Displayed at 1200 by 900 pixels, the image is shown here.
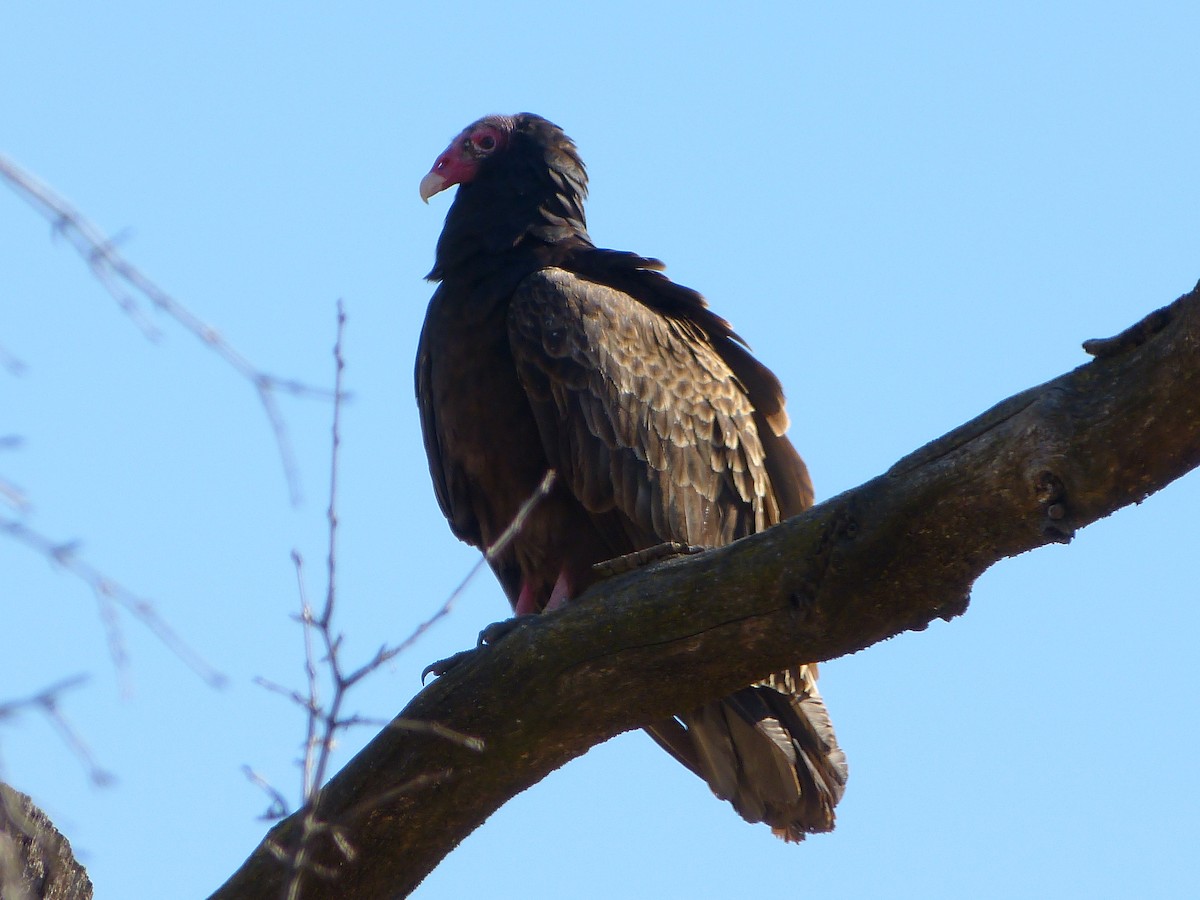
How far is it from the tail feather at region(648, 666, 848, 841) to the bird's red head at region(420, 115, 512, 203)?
2.48m

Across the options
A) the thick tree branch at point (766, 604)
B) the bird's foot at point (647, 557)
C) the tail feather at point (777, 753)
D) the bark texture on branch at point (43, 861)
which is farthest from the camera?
the tail feather at point (777, 753)

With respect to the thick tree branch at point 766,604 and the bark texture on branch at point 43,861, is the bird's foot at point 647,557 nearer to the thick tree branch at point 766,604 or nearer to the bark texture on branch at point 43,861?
the thick tree branch at point 766,604

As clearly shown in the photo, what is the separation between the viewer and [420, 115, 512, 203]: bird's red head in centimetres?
587

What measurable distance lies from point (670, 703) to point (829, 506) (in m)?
0.57

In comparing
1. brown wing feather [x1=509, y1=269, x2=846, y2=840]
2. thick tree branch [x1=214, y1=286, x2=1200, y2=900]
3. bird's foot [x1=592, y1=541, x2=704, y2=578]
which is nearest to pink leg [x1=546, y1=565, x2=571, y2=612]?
brown wing feather [x1=509, y1=269, x2=846, y2=840]

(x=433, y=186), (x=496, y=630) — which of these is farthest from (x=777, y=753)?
(x=433, y=186)

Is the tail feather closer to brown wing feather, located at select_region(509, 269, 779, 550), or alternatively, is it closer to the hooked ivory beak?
brown wing feather, located at select_region(509, 269, 779, 550)

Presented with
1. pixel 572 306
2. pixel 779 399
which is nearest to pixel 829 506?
pixel 572 306

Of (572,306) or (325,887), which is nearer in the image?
(325,887)

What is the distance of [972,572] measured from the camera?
9.79 ft

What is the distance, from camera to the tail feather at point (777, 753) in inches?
167

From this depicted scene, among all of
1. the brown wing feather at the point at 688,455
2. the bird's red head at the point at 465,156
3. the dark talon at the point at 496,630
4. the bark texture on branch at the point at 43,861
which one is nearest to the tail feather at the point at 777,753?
the brown wing feather at the point at 688,455

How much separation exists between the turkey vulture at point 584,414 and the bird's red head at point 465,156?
32cm

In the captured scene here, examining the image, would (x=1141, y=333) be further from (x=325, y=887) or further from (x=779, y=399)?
(x=779, y=399)
